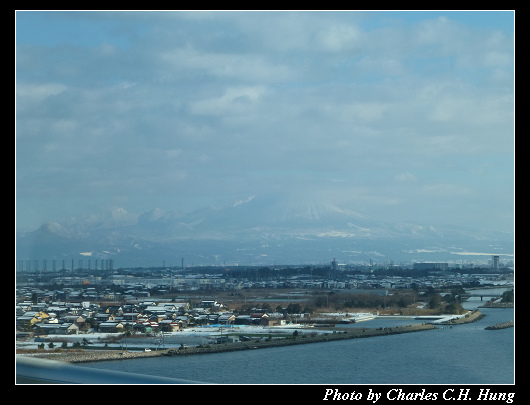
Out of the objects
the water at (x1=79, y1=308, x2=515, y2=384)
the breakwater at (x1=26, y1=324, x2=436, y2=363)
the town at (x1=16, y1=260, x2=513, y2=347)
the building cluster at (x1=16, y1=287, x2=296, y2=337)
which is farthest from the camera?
the town at (x1=16, y1=260, x2=513, y2=347)

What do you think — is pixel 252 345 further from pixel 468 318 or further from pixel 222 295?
pixel 468 318

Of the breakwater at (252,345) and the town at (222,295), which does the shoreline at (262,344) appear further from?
the town at (222,295)

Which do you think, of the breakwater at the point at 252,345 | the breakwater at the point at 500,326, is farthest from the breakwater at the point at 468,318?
the breakwater at the point at 500,326

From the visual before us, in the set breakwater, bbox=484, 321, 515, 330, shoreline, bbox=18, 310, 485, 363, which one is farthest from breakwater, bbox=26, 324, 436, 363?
breakwater, bbox=484, 321, 515, 330

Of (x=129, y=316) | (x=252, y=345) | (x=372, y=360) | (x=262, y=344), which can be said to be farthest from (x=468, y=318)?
(x=129, y=316)

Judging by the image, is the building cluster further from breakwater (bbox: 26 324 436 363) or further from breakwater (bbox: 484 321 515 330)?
breakwater (bbox: 484 321 515 330)
